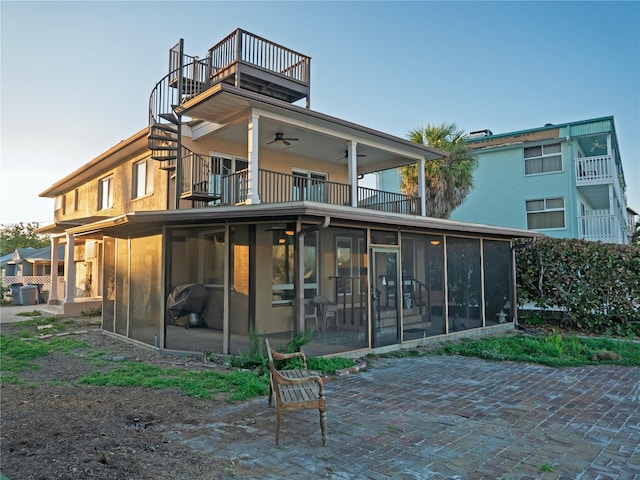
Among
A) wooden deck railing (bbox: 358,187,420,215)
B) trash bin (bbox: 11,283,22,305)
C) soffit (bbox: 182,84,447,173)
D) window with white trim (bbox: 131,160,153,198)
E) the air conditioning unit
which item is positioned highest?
the air conditioning unit

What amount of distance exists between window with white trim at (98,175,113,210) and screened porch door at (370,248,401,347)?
11594 mm

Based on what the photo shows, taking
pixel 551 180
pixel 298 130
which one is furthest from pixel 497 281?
pixel 551 180

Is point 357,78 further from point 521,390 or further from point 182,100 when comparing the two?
point 521,390

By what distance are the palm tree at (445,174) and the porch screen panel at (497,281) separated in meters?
5.54

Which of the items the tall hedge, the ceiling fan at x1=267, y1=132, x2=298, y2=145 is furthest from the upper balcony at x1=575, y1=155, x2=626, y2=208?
the ceiling fan at x1=267, y1=132, x2=298, y2=145

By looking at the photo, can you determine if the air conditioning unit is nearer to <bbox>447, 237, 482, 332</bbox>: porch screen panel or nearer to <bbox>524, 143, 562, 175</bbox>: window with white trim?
<bbox>524, 143, 562, 175</bbox>: window with white trim

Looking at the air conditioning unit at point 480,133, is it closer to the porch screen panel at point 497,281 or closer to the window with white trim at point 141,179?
the porch screen panel at point 497,281

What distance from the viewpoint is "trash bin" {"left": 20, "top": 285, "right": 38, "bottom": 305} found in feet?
69.8

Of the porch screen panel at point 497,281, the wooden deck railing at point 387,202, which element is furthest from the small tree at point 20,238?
the porch screen panel at point 497,281

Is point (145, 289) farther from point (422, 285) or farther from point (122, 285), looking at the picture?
point (422, 285)

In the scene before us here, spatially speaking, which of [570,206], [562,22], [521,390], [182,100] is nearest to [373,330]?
[521,390]

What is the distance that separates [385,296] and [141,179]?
9.20 metres

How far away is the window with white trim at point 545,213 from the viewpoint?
62.3 feet

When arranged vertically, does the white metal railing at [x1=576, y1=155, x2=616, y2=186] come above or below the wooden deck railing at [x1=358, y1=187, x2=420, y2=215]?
above
